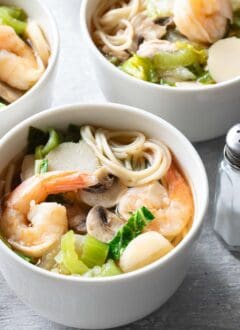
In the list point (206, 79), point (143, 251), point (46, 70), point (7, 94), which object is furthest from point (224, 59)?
point (143, 251)

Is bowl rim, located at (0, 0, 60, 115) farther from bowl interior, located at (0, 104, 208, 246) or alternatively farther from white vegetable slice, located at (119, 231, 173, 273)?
white vegetable slice, located at (119, 231, 173, 273)

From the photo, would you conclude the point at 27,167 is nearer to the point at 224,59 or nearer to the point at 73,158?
the point at 73,158

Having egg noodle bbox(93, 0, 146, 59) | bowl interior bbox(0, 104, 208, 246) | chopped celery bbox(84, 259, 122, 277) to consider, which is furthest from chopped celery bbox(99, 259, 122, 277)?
egg noodle bbox(93, 0, 146, 59)

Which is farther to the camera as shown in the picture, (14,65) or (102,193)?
(14,65)

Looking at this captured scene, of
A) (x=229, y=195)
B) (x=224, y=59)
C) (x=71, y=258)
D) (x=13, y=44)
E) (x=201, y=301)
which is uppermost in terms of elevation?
(x=13, y=44)

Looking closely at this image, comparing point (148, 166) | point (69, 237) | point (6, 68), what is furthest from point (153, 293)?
point (6, 68)

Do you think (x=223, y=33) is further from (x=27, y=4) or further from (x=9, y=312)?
(x=9, y=312)

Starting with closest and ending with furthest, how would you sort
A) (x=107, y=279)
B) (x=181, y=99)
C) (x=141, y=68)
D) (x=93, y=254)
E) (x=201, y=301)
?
(x=107, y=279) → (x=93, y=254) → (x=201, y=301) → (x=181, y=99) → (x=141, y=68)
